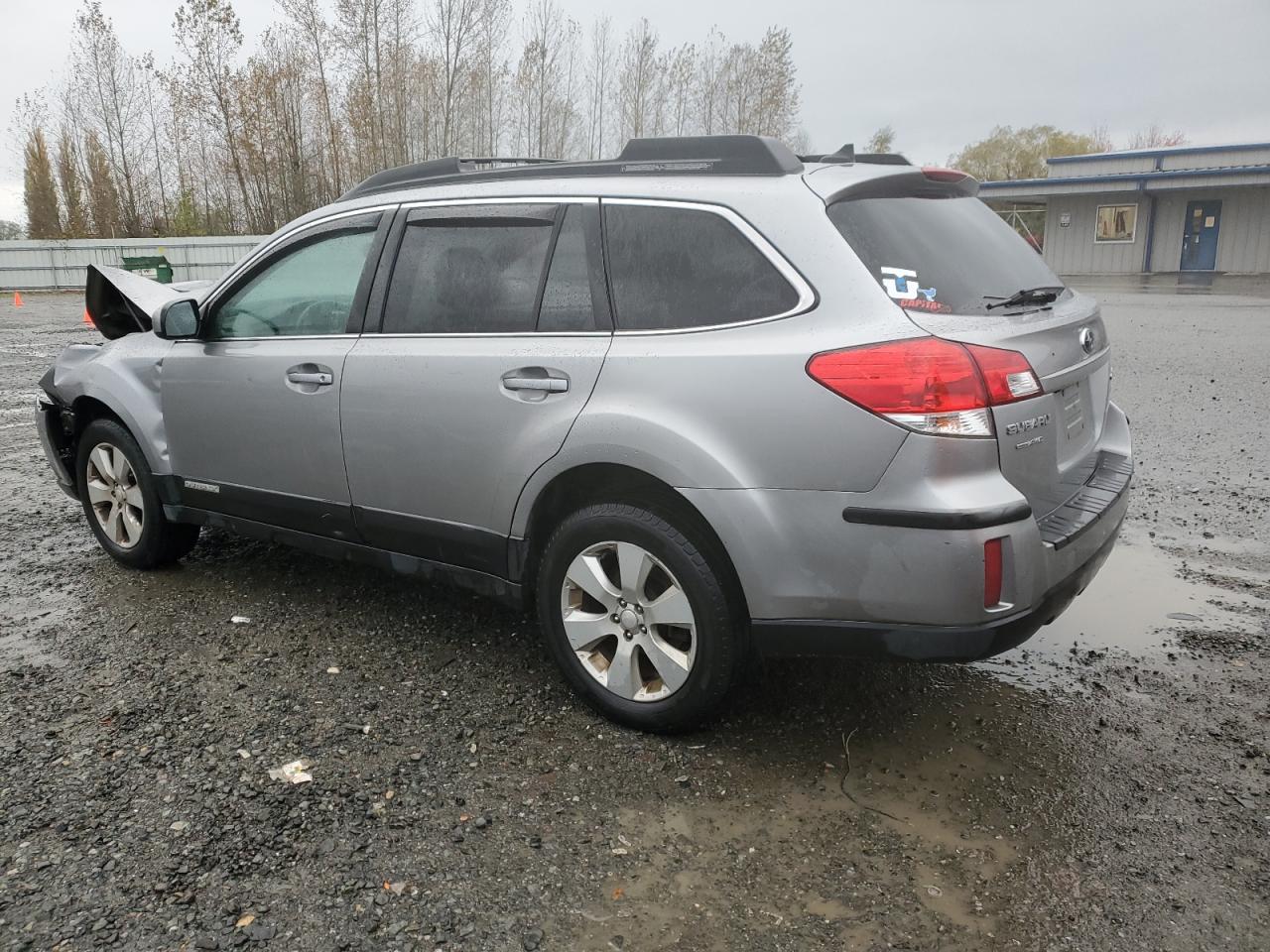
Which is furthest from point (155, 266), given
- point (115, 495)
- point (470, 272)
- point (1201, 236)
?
point (1201, 236)

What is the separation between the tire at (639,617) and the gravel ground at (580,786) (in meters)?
0.16

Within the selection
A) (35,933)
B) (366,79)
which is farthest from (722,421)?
(366,79)

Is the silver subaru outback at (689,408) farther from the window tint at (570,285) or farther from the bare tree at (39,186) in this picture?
the bare tree at (39,186)

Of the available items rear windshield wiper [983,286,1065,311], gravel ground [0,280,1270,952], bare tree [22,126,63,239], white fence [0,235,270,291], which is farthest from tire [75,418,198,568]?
bare tree [22,126,63,239]

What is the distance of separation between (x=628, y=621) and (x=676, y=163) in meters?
1.55

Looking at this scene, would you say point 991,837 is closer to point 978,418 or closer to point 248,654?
point 978,418

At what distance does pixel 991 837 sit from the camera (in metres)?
2.79

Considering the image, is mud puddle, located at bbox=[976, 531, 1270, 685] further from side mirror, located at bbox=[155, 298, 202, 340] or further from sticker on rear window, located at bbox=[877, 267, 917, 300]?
side mirror, located at bbox=[155, 298, 202, 340]

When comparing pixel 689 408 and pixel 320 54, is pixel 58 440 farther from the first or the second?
pixel 320 54

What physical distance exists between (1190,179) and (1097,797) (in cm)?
4040

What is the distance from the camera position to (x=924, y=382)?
8.91 feet

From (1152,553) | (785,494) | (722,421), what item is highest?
(722,421)

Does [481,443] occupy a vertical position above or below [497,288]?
below

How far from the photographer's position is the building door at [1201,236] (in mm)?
38031
